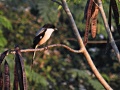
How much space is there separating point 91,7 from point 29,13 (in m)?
4.98

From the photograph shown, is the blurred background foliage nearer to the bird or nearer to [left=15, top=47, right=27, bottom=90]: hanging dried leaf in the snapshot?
the bird

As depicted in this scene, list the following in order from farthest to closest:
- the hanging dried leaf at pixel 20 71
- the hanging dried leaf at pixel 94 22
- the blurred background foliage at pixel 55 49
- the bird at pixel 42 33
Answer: the blurred background foliage at pixel 55 49
the bird at pixel 42 33
the hanging dried leaf at pixel 94 22
the hanging dried leaf at pixel 20 71

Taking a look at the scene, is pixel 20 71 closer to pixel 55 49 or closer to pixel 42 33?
pixel 42 33

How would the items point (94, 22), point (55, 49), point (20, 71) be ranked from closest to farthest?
1. point (20, 71)
2. point (94, 22)
3. point (55, 49)

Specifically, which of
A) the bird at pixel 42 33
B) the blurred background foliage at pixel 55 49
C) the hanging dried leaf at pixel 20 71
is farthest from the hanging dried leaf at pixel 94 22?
the blurred background foliage at pixel 55 49

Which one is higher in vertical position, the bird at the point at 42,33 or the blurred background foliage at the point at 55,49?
the bird at the point at 42,33

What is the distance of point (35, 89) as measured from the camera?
16.9 ft

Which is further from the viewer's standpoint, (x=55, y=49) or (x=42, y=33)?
(x=55, y=49)

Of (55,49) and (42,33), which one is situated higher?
(42,33)

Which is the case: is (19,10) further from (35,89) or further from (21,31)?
(35,89)

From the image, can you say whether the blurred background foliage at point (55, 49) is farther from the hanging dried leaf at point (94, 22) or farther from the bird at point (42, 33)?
the hanging dried leaf at point (94, 22)

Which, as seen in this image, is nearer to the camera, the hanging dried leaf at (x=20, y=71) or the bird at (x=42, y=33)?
the hanging dried leaf at (x=20, y=71)

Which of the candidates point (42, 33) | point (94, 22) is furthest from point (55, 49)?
point (94, 22)

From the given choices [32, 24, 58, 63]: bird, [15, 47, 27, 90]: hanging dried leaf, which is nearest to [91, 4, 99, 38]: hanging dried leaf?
[15, 47, 27, 90]: hanging dried leaf
